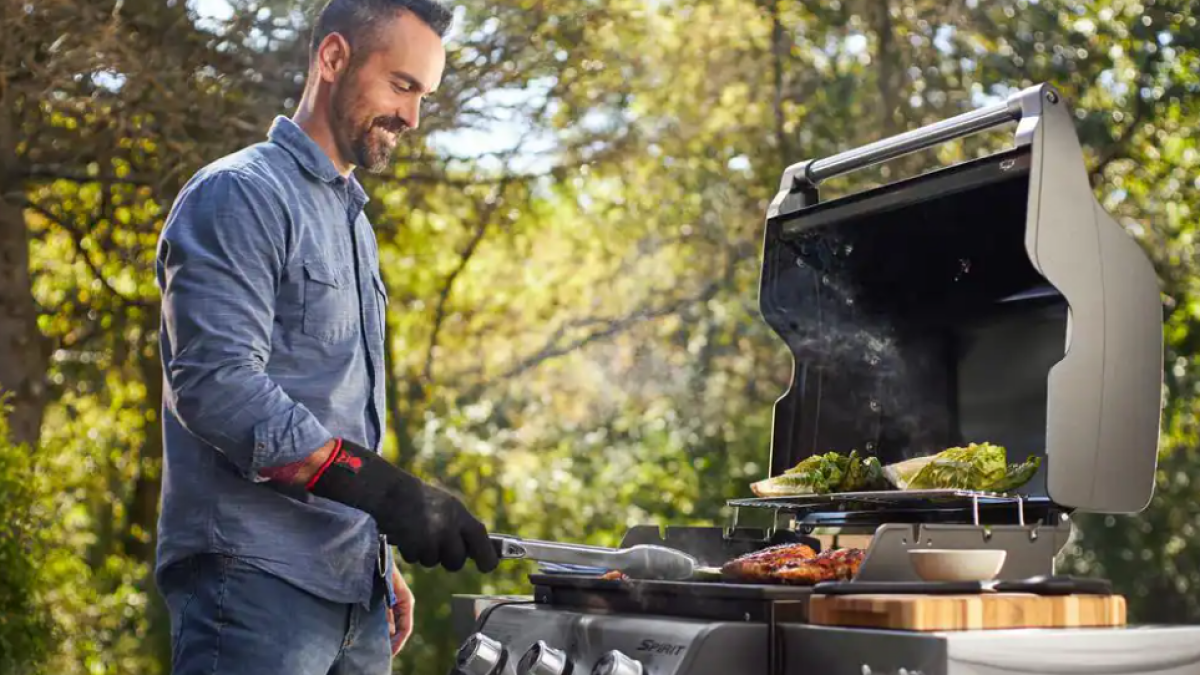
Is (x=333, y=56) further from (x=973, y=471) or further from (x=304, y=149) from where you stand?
(x=973, y=471)

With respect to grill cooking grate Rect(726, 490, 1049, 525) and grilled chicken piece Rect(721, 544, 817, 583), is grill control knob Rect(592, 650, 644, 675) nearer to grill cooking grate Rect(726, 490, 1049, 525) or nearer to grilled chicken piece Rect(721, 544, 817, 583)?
grilled chicken piece Rect(721, 544, 817, 583)

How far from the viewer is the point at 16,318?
19.4 ft

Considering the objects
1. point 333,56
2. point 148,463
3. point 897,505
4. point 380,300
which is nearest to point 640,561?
point 897,505

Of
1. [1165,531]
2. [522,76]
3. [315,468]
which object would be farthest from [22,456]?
[1165,531]

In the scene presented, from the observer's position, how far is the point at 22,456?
16.1 ft

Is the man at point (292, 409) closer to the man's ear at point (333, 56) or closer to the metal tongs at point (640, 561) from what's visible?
the man's ear at point (333, 56)

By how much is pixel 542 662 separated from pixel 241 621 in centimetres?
46

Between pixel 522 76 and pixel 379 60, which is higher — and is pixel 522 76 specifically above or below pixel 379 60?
above

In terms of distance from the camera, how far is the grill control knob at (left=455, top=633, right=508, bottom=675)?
2051mm

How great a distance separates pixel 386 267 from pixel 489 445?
1322 mm

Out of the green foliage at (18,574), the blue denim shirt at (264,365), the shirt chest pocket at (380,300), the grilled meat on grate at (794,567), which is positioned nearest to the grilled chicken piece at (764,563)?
the grilled meat on grate at (794,567)

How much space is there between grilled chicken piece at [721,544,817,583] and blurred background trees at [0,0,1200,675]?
12.5 ft

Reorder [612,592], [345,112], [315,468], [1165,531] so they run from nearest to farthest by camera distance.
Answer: [315,468], [612,592], [345,112], [1165,531]

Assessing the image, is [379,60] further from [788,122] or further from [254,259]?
[788,122]
